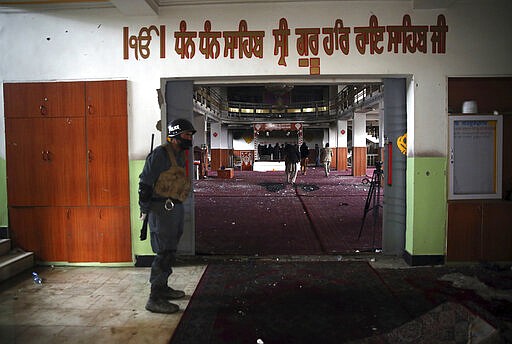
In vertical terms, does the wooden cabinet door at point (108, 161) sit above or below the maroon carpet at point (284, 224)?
above

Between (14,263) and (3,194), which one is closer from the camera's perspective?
(14,263)

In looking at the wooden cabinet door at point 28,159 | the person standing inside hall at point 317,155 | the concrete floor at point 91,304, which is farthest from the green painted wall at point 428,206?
the person standing inside hall at point 317,155

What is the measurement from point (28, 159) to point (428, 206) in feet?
17.2

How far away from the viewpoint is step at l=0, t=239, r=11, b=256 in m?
4.31

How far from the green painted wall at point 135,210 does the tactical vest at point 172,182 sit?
1226mm

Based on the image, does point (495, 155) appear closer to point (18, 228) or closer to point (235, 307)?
point (235, 307)

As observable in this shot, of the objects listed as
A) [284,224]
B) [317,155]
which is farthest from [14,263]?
[317,155]

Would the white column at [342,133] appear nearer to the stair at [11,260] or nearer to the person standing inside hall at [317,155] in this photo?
the person standing inside hall at [317,155]

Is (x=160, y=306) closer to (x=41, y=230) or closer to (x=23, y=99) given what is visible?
(x=41, y=230)

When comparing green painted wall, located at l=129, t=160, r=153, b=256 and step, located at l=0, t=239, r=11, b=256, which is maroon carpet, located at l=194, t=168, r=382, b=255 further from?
step, located at l=0, t=239, r=11, b=256

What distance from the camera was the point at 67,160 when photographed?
4.41 meters

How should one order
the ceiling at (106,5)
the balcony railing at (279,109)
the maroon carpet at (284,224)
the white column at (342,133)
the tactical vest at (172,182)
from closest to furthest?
the tactical vest at (172,182) → the ceiling at (106,5) → the maroon carpet at (284,224) → the balcony railing at (279,109) → the white column at (342,133)

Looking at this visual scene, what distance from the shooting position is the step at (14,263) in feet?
13.0

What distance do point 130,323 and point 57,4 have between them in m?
4.00
